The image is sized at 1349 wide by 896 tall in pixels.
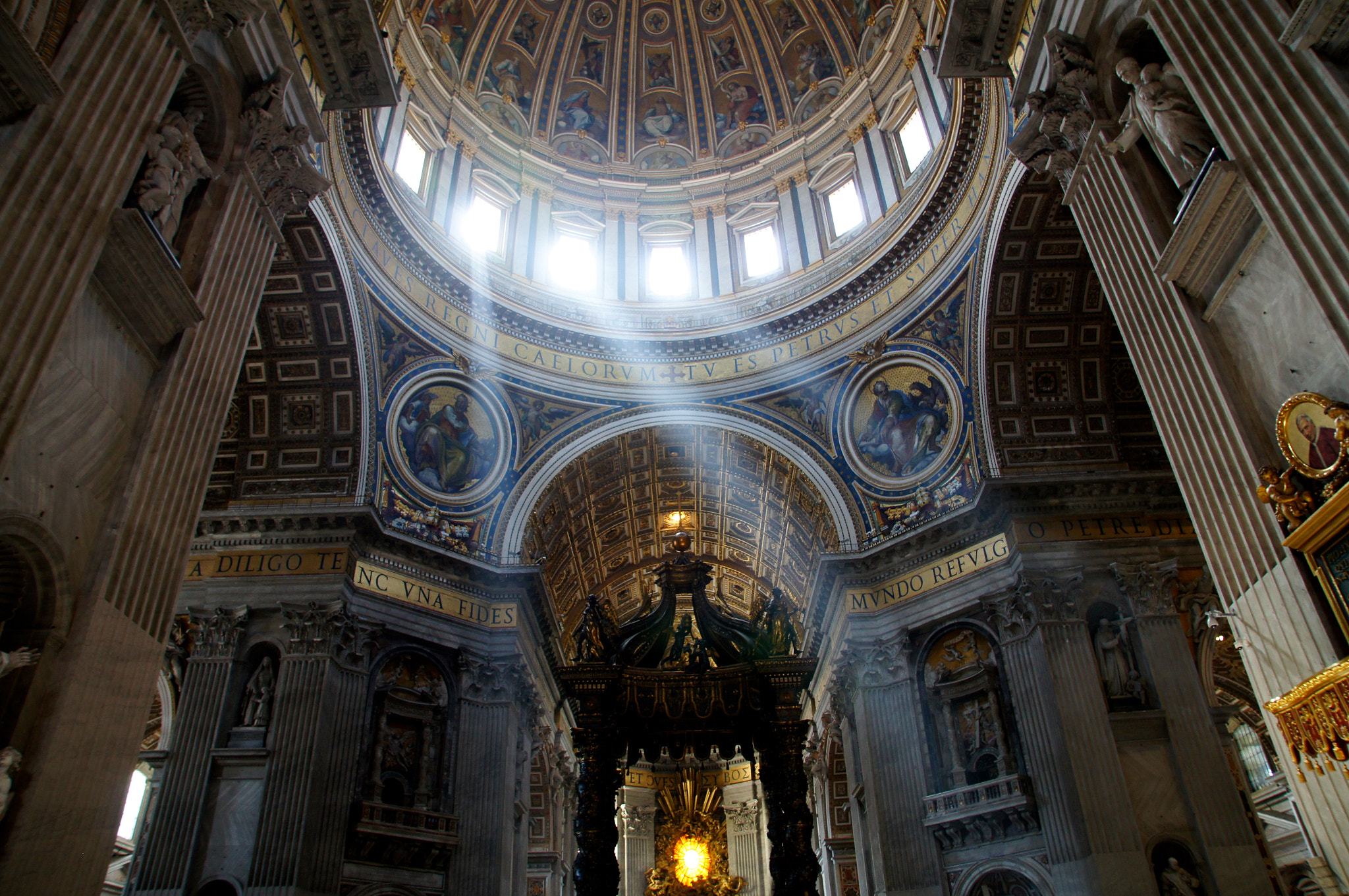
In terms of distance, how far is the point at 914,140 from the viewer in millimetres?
19922

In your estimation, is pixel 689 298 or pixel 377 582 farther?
pixel 689 298

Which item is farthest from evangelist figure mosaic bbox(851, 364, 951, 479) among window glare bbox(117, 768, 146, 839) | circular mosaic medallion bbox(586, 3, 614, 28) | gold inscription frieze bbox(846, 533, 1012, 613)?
window glare bbox(117, 768, 146, 839)

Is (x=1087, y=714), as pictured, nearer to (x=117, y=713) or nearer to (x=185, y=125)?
(x=117, y=713)

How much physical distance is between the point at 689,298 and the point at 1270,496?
1739 centimetres

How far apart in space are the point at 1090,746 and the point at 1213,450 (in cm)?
813

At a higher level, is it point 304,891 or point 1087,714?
point 1087,714

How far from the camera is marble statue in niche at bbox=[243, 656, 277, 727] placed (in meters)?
14.2

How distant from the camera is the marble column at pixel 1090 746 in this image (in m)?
12.7

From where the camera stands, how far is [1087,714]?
13961 millimetres

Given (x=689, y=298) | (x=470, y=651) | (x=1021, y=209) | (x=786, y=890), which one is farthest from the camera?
(x=689, y=298)

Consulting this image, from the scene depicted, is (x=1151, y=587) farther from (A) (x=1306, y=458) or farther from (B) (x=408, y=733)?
(B) (x=408, y=733)

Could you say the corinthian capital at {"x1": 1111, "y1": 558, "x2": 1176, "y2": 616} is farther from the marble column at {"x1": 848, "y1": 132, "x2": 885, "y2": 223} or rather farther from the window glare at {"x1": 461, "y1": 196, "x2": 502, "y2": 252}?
the window glare at {"x1": 461, "y1": 196, "x2": 502, "y2": 252}

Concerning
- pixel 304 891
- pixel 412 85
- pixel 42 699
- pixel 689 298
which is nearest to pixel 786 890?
pixel 304 891

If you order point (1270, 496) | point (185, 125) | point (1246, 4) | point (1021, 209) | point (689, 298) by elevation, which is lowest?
point (1270, 496)
